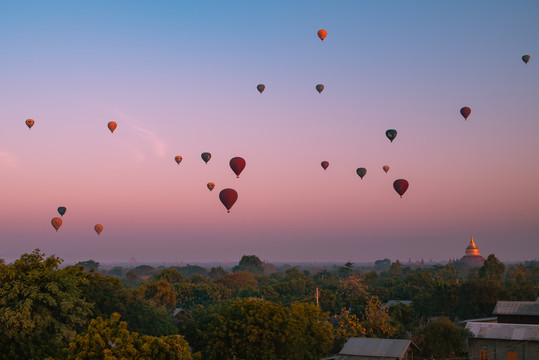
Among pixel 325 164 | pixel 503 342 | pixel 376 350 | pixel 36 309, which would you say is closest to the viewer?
pixel 36 309

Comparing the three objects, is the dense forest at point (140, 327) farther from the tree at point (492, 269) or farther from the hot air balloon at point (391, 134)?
the tree at point (492, 269)

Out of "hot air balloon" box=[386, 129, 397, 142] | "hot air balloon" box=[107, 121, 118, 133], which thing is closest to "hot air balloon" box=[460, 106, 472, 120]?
"hot air balloon" box=[386, 129, 397, 142]

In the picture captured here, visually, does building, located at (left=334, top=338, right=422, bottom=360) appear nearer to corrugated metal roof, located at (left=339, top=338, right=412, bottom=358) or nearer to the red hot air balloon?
corrugated metal roof, located at (left=339, top=338, right=412, bottom=358)

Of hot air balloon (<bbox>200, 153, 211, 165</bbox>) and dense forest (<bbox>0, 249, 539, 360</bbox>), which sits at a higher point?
hot air balloon (<bbox>200, 153, 211, 165</bbox>)

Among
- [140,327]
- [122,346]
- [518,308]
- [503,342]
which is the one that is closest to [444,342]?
[503,342]

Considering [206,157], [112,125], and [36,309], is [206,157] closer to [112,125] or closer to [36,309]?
[112,125]

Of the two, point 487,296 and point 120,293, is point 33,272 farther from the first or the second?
point 487,296

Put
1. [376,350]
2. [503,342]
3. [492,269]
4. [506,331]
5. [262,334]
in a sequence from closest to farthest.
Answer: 1. [262,334]
2. [376,350]
3. [503,342]
4. [506,331]
5. [492,269]
